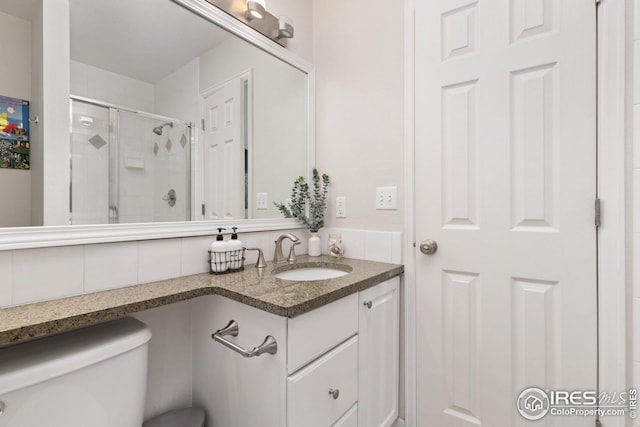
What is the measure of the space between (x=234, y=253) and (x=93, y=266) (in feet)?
1.51

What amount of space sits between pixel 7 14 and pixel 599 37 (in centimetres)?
183

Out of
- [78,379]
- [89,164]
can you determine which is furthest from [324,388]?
[89,164]

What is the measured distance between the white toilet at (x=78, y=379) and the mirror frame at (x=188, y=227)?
273mm

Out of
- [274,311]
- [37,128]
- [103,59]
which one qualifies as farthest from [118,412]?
[103,59]

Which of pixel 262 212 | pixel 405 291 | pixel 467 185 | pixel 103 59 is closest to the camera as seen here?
pixel 103 59

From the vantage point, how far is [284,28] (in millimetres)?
1486

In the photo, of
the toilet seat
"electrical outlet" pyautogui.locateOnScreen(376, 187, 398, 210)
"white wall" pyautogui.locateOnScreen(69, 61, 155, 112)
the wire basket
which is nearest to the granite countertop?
the wire basket

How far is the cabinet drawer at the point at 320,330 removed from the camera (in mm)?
816

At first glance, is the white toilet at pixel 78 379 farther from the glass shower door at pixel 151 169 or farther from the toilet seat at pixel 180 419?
the glass shower door at pixel 151 169

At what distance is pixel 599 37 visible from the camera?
99 centimetres

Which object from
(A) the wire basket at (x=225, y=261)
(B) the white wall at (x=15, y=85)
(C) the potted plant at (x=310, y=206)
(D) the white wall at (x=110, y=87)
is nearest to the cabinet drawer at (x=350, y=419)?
(A) the wire basket at (x=225, y=261)

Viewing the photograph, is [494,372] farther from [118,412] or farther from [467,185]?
[118,412]

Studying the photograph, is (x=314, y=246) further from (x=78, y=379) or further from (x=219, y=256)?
(x=78, y=379)

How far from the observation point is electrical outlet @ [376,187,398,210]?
1447 millimetres
